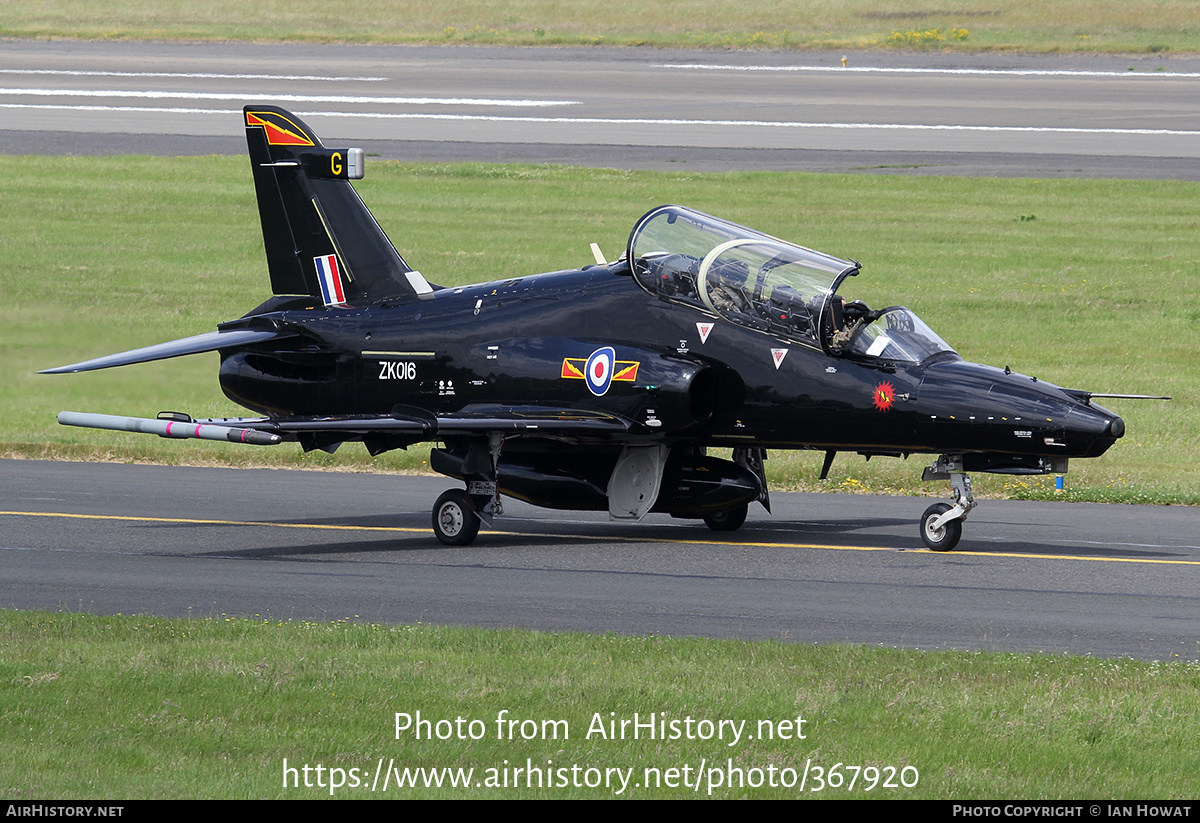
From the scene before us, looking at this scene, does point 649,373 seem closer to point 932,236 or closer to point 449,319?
point 449,319

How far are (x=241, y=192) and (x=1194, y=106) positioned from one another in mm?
27327

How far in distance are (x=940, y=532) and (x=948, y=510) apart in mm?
274

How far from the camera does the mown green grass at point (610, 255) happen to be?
23328 mm

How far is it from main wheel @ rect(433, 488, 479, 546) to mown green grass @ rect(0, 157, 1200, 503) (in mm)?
5906

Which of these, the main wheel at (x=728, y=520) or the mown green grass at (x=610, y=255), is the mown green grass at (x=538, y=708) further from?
the mown green grass at (x=610, y=255)

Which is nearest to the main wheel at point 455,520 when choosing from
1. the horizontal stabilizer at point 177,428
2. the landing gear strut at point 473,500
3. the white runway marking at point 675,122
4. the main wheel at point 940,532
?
the landing gear strut at point 473,500

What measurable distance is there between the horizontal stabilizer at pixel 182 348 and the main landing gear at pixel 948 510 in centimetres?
765

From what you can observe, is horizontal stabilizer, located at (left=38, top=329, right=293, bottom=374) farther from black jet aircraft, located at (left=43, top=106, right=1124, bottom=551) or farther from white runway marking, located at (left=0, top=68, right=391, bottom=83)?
white runway marking, located at (left=0, top=68, right=391, bottom=83)

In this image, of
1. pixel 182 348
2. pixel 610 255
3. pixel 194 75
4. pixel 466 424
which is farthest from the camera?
pixel 194 75

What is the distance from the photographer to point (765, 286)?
1589 centimetres

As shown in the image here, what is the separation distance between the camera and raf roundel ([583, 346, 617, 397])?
16406 millimetres

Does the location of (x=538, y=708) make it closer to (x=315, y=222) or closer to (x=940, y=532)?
(x=940, y=532)

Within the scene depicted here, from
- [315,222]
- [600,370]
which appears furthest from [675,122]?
[600,370]

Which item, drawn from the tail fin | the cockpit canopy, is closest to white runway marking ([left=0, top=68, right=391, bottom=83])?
the tail fin
